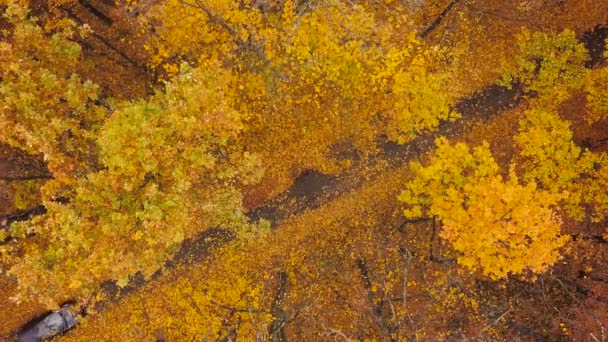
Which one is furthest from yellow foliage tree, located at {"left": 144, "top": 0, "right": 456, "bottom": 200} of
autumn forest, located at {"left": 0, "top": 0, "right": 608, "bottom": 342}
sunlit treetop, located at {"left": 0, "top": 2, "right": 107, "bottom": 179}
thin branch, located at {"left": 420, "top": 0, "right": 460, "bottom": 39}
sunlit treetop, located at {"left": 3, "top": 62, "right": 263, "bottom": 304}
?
sunlit treetop, located at {"left": 0, "top": 2, "right": 107, "bottom": 179}

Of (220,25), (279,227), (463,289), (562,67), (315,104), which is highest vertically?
(562,67)

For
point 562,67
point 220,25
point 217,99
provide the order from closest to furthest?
point 217,99, point 220,25, point 562,67

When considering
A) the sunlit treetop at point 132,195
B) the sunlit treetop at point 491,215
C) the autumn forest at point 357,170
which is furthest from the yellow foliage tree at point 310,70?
the sunlit treetop at point 132,195

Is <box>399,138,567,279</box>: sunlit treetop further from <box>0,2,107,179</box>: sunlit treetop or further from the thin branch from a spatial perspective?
<box>0,2,107,179</box>: sunlit treetop

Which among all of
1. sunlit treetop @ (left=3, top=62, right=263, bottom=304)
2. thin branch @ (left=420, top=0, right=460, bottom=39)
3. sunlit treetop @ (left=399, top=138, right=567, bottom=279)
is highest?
thin branch @ (left=420, top=0, right=460, bottom=39)

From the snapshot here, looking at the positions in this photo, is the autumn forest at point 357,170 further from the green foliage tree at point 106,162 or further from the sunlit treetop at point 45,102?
the green foliage tree at point 106,162

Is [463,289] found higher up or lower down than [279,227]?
higher up

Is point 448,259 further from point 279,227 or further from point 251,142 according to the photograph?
point 251,142

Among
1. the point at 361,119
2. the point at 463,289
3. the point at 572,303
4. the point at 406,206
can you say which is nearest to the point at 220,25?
the point at 361,119

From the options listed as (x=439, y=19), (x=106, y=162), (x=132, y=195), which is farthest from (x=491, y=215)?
(x=106, y=162)
